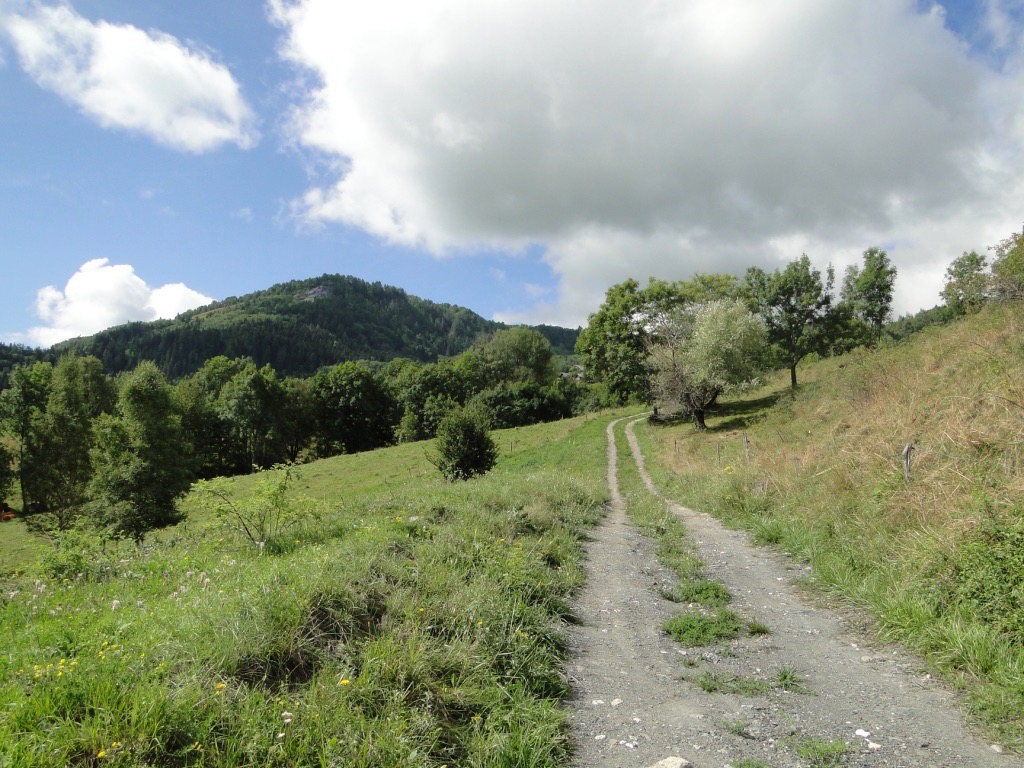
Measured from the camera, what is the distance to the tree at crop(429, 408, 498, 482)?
70.2 ft

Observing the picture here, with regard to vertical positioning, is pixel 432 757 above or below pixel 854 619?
above

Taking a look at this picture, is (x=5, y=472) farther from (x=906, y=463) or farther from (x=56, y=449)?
(x=906, y=463)

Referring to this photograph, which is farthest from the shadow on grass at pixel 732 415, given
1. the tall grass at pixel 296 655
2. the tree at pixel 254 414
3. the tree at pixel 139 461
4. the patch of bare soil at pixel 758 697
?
the tree at pixel 254 414

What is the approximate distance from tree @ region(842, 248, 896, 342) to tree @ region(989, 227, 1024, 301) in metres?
27.9

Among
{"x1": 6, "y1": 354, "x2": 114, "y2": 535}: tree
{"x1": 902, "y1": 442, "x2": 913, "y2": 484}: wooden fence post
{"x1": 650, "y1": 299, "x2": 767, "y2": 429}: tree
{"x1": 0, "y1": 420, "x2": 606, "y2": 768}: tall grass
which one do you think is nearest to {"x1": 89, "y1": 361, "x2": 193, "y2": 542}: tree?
{"x1": 6, "y1": 354, "x2": 114, "y2": 535}: tree

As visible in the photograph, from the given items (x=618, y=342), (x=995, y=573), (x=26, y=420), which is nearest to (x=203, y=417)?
(x=26, y=420)

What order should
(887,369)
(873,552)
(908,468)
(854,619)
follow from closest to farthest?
(854,619), (873,552), (908,468), (887,369)

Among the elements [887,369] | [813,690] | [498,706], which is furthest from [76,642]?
[887,369]

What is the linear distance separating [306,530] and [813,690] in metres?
8.00

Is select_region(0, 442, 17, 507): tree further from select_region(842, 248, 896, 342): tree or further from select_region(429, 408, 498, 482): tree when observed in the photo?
select_region(842, 248, 896, 342): tree

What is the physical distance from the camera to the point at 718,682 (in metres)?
A: 5.45

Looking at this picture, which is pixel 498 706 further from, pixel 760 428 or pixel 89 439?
pixel 89 439

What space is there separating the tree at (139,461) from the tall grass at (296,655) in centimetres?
2901

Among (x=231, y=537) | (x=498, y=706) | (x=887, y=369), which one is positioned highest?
(x=887, y=369)
